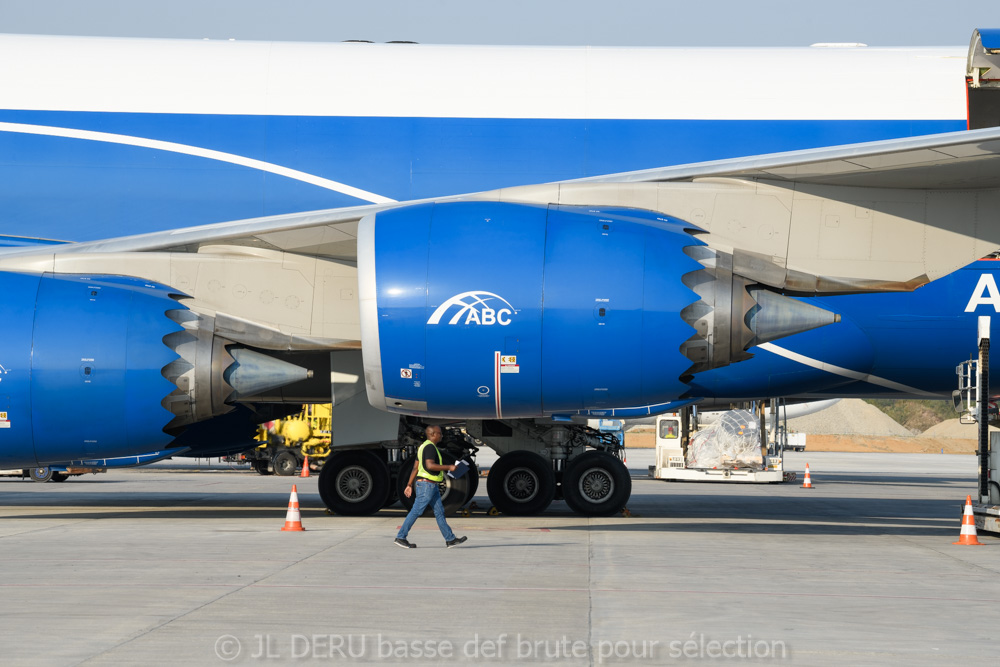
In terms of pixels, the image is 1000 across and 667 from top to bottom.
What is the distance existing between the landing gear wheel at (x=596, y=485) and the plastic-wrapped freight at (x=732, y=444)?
15.3 m

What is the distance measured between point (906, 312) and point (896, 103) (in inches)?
121

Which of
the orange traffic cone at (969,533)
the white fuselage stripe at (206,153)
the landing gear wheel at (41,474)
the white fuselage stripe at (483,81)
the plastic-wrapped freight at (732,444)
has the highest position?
the white fuselage stripe at (483,81)

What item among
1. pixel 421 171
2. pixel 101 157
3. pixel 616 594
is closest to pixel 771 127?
pixel 421 171

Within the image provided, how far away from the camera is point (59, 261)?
1570cm

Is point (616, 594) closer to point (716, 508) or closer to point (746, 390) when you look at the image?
point (746, 390)

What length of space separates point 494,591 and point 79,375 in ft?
25.3

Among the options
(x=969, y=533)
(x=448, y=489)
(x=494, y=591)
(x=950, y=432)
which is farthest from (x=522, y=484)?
(x=950, y=432)

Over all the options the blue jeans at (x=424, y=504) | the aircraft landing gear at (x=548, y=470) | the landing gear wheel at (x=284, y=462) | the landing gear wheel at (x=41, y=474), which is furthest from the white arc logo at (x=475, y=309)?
the landing gear wheel at (x=284, y=462)

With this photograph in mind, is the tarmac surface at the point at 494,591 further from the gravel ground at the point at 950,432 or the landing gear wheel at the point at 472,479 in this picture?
the gravel ground at the point at 950,432

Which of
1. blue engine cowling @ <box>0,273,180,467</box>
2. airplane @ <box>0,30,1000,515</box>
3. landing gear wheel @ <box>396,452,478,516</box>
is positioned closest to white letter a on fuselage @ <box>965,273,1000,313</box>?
airplane @ <box>0,30,1000,515</box>

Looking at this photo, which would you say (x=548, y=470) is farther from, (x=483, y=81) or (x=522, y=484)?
(x=483, y=81)

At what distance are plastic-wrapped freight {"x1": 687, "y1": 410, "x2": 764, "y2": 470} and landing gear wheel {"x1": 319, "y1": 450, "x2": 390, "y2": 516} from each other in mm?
17259

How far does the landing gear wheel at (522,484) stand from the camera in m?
17.9

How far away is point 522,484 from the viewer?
18031 millimetres
